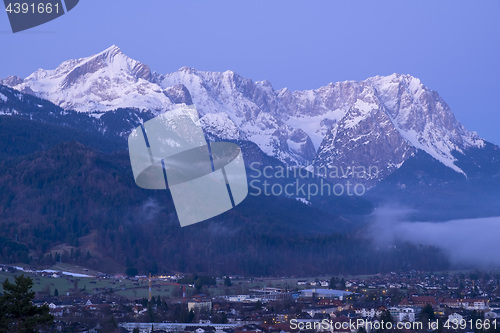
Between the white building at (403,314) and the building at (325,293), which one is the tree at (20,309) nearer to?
the white building at (403,314)

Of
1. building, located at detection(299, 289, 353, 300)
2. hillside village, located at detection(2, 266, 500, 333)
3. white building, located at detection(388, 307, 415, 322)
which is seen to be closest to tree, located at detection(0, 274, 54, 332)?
hillside village, located at detection(2, 266, 500, 333)

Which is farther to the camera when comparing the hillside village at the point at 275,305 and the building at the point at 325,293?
the building at the point at 325,293

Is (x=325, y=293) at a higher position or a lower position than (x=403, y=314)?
higher

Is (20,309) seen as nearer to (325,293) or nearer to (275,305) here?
(275,305)

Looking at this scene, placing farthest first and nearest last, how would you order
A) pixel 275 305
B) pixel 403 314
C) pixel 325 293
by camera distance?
pixel 325 293
pixel 275 305
pixel 403 314

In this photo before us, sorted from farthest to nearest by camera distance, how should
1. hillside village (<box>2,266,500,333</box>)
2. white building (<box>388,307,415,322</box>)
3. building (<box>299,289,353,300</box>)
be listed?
building (<box>299,289,353,300</box>) < white building (<box>388,307,415,322</box>) < hillside village (<box>2,266,500,333</box>)

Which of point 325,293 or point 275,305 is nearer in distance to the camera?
point 275,305

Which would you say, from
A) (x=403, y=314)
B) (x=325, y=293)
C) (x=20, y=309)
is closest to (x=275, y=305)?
(x=403, y=314)

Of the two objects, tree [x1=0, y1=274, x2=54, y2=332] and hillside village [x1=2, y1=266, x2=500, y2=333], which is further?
hillside village [x1=2, y1=266, x2=500, y2=333]

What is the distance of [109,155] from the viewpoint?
169 meters

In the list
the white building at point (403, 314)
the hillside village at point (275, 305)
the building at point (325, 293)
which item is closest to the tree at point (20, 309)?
the hillside village at point (275, 305)

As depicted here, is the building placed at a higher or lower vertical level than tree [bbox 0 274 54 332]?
higher

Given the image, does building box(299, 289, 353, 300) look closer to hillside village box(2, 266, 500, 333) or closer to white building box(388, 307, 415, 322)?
hillside village box(2, 266, 500, 333)

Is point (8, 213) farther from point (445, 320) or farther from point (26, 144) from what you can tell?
point (445, 320)
